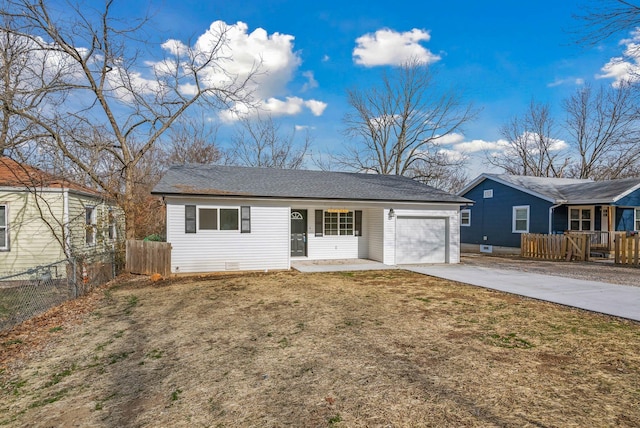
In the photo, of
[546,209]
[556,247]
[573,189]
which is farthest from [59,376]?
[573,189]

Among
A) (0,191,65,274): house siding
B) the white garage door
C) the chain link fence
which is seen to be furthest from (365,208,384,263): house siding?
(0,191,65,274): house siding

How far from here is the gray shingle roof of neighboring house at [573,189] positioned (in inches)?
643

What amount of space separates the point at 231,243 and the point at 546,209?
15875 millimetres

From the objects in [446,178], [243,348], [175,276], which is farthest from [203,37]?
[446,178]

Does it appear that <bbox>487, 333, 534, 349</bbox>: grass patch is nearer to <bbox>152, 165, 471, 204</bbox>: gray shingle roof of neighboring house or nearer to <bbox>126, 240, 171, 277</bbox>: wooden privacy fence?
<bbox>152, 165, 471, 204</bbox>: gray shingle roof of neighboring house

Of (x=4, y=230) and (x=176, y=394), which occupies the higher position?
(x=4, y=230)

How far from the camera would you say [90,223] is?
13.3 meters

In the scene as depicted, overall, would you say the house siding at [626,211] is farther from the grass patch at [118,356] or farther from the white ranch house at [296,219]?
the grass patch at [118,356]

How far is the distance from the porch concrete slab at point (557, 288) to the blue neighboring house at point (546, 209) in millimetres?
8056

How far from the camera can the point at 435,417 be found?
3064 millimetres

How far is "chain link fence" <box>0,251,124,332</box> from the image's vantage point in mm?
6969

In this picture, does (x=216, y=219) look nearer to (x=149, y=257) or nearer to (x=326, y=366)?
(x=149, y=257)

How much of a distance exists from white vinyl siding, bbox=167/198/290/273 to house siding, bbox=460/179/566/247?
45.0 feet

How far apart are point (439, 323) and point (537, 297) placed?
11.2ft
